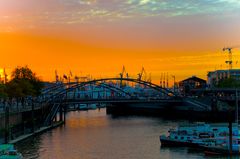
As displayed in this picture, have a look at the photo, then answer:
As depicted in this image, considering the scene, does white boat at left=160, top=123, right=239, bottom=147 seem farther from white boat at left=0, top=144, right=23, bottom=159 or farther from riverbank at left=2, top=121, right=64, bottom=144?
white boat at left=0, top=144, right=23, bottom=159

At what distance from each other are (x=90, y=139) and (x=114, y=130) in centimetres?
1150

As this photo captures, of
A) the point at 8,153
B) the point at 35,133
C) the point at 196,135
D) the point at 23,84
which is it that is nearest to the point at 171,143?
the point at 196,135

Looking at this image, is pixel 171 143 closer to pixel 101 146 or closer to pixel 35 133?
pixel 101 146

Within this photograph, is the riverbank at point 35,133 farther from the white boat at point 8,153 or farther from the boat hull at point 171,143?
the boat hull at point 171,143

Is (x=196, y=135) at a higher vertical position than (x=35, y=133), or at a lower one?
higher

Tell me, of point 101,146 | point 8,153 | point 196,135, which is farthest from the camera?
point 196,135

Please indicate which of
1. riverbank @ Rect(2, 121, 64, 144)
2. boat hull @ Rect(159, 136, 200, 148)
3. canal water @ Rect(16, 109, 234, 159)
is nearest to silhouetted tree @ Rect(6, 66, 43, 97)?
riverbank @ Rect(2, 121, 64, 144)

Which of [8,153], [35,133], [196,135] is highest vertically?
[196,135]

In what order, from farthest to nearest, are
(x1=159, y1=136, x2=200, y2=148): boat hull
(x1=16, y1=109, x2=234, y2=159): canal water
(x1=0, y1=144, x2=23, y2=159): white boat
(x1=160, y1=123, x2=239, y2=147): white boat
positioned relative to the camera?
(x1=159, y1=136, x2=200, y2=148): boat hull → (x1=160, y1=123, x2=239, y2=147): white boat → (x1=16, y1=109, x2=234, y2=159): canal water → (x1=0, y1=144, x2=23, y2=159): white boat

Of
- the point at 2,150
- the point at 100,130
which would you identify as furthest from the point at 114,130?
the point at 2,150

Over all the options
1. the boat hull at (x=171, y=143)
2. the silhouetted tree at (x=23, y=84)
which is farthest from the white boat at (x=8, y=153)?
the silhouetted tree at (x=23, y=84)

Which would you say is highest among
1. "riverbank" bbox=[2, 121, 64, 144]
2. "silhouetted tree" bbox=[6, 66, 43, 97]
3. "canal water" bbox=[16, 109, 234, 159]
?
"silhouetted tree" bbox=[6, 66, 43, 97]

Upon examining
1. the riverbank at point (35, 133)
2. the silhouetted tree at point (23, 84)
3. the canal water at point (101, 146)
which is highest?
the silhouetted tree at point (23, 84)

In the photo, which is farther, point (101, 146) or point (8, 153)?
point (101, 146)
